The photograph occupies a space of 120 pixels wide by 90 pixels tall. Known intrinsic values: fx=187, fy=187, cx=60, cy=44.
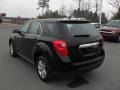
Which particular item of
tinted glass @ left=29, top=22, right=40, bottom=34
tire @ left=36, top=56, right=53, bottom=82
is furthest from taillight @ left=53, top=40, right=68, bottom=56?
tinted glass @ left=29, top=22, right=40, bottom=34

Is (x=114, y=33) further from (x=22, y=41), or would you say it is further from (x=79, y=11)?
(x=79, y=11)

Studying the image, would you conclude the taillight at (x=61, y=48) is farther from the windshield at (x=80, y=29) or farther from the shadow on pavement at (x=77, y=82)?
the shadow on pavement at (x=77, y=82)

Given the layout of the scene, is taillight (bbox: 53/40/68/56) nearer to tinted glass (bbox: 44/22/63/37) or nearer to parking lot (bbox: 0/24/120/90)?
tinted glass (bbox: 44/22/63/37)

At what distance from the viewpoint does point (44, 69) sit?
4859mm

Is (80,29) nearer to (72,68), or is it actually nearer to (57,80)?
(72,68)

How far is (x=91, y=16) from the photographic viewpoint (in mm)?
55406

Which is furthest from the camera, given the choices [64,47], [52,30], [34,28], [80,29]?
[34,28]

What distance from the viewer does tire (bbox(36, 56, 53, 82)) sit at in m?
4.64

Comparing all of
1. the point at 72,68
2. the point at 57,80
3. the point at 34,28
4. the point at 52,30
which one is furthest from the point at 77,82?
the point at 34,28

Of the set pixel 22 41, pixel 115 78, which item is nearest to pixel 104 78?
pixel 115 78

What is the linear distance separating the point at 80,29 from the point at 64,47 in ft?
2.67

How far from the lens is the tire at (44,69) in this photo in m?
4.64

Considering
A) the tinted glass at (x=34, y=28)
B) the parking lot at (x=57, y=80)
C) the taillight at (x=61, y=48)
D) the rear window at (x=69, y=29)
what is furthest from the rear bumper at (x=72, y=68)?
the tinted glass at (x=34, y=28)

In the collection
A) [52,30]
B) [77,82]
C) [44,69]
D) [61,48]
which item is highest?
[52,30]
